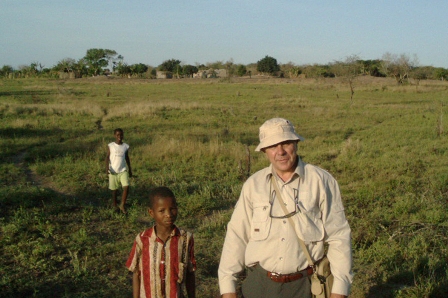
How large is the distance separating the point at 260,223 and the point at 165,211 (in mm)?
674

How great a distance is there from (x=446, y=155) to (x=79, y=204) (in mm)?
8321

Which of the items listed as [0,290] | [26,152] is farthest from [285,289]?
[26,152]

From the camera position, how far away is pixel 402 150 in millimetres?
11016

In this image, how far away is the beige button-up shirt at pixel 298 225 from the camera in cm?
215

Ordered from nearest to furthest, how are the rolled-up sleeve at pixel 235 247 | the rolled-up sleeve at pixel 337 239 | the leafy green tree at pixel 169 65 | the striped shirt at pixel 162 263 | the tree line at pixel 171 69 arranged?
the rolled-up sleeve at pixel 337 239 < the rolled-up sleeve at pixel 235 247 < the striped shirt at pixel 162 263 < the tree line at pixel 171 69 < the leafy green tree at pixel 169 65

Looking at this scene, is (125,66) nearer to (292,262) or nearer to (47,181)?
(47,181)

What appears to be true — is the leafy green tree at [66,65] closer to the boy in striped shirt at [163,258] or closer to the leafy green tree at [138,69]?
the leafy green tree at [138,69]

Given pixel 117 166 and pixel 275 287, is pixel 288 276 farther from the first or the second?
pixel 117 166

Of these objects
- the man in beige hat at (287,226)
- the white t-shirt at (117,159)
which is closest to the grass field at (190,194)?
the white t-shirt at (117,159)

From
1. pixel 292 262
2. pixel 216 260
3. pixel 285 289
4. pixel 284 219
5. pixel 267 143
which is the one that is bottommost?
pixel 216 260

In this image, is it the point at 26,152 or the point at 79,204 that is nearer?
the point at 79,204

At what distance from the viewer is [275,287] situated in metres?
2.19

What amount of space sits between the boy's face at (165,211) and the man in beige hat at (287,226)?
48 cm

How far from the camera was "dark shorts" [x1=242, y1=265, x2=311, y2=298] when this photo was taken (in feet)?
7.17
